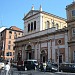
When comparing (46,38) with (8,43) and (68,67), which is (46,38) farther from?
(8,43)

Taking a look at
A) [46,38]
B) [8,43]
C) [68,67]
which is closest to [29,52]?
[46,38]

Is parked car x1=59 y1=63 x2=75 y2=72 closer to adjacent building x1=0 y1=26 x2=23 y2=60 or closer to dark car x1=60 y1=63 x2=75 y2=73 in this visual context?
dark car x1=60 y1=63 x2=75 y2=73

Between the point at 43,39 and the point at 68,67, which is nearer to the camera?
the point at 68,67

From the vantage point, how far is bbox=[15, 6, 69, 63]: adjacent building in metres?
43.0

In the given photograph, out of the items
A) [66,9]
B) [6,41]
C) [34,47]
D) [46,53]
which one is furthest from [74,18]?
[6,41]

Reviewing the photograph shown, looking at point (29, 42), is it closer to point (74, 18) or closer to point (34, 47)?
point (34, 47)

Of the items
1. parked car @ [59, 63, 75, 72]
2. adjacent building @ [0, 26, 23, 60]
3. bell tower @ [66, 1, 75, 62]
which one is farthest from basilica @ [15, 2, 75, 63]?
adjacent building @ [0, 26, 23, 60]

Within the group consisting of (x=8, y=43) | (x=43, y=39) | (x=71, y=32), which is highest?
(x=8, y=43)

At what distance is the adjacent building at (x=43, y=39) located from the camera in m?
43.0

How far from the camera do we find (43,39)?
1891 inches

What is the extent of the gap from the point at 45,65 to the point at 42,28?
19.2 metres

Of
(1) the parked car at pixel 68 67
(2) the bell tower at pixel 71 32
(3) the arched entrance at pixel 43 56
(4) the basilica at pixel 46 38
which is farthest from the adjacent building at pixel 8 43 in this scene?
(1) the parked car at pixel 68 67

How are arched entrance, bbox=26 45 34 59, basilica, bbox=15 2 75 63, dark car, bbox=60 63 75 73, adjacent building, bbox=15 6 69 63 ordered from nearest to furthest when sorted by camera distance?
1. dark car, bbox=60 63 75 73
2. basilica, bbox=15 2 75 63
3. adjacent building, bbox=15 6 69 63
4. arched entrance, bbox=26 45 34 59

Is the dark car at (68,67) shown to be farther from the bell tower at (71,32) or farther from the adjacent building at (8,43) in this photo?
the adjacent building at (8,43)
